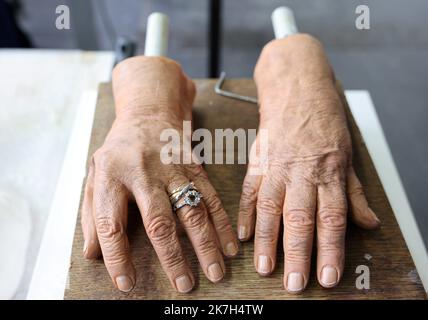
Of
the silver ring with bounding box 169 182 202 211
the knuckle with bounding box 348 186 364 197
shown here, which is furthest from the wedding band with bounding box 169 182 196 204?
the knuckle with bounding box 348 186 364 197

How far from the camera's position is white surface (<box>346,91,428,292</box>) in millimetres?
1066

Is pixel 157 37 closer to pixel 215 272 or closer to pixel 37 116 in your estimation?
pixel 37 116

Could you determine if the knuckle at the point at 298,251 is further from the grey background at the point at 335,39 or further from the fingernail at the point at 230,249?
the grey background at the point at 335,39

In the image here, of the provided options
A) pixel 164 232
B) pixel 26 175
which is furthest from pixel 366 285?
pixel 26 175

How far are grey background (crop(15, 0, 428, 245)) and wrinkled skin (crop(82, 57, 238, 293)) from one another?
0.93 meters

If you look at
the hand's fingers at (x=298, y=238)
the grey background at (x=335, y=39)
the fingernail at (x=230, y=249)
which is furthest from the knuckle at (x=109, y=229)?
the grey background at (x=335, y=39)

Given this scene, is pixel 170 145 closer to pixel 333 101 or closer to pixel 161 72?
pixel 161 72

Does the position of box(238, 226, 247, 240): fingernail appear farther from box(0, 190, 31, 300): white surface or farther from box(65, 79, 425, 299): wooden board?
box(0, 190, 31, 300): white surface

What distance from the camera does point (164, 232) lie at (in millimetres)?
820

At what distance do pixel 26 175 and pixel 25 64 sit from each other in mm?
580

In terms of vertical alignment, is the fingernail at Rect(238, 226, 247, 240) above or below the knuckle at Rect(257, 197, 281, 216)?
below

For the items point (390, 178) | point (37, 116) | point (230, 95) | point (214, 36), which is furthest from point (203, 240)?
point (214, 36)

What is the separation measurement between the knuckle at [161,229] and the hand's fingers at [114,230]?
2.5 inches

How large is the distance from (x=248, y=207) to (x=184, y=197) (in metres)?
0.15
